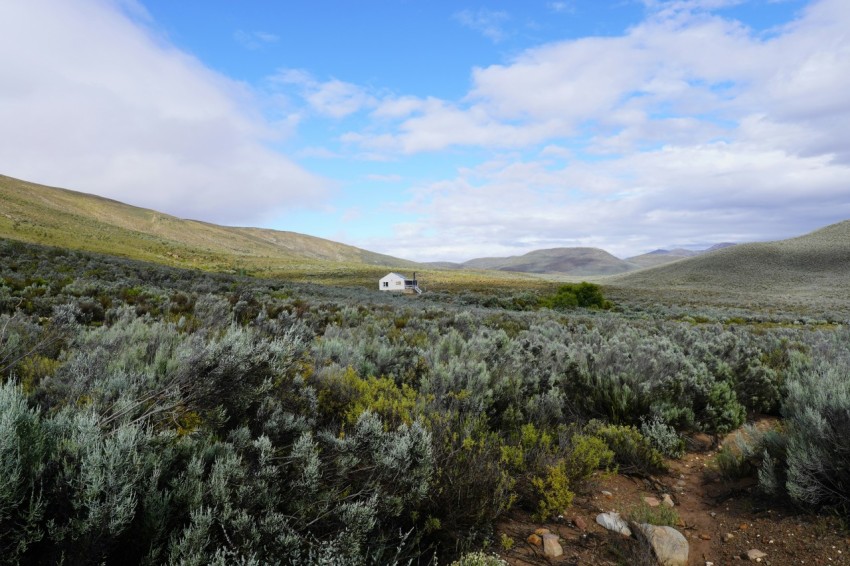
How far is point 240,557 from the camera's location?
221cm

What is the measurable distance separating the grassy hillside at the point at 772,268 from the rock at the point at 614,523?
94693mm

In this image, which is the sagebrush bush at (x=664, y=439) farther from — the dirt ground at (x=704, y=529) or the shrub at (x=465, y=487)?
the shrub at (x=465, y=487)

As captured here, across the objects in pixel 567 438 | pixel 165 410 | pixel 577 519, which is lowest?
pixel 577 519

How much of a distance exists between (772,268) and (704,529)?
14556 centimetres

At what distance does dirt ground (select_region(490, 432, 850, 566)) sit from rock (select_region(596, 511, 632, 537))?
0.05m

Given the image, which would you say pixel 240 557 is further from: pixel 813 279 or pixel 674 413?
pixel 813 279

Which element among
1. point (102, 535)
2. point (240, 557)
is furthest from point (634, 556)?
point (102, 535)

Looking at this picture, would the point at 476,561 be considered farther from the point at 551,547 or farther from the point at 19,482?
the point at 19,482

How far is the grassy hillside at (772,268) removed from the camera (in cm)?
9676

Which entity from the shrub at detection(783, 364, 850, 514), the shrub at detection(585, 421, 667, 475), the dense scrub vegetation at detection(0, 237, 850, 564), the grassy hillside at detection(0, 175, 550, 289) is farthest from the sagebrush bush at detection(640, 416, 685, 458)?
the grassy hillside at detection(0, 175, 550, 289)

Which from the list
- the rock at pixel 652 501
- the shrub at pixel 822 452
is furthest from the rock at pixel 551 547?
the shrub at pixel 822 452

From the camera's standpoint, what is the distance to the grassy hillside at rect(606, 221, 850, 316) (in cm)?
9676

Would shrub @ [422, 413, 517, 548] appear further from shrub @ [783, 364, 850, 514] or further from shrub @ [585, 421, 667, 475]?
shrub @ [783, 364, 850, 514]

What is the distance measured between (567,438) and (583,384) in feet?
5.67
